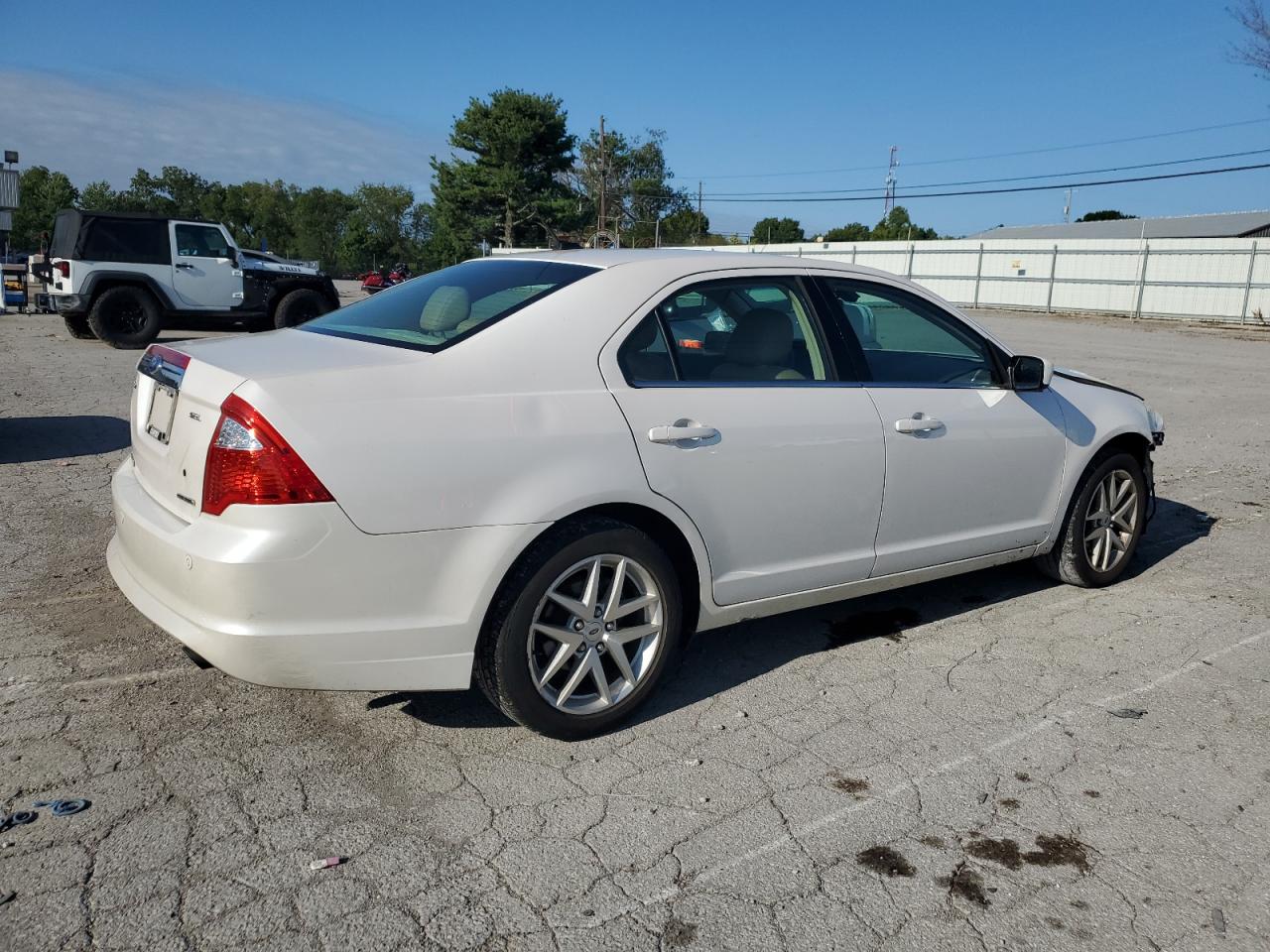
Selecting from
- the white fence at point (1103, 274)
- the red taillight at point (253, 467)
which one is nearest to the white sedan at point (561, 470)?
the red taillight at point (253, 467)

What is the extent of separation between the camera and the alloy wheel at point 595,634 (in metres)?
3.20

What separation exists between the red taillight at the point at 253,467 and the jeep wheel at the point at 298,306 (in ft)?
48.0

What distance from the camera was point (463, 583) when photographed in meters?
2.97

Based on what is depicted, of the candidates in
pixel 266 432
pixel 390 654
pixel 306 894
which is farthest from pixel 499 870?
pixel 266 432

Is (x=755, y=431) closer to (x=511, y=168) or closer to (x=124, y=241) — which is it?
(x=124, y=241)

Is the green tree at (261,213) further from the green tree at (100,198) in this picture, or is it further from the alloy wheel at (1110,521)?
the alloy wheel at (1110,521)

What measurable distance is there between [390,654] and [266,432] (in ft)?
2.40

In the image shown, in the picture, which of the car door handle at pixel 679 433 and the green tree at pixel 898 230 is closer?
the car door handle at pixel 679 433

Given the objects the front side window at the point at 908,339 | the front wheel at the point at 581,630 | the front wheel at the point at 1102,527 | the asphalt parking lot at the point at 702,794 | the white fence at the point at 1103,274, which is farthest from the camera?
the white fence at the point at 1103,274

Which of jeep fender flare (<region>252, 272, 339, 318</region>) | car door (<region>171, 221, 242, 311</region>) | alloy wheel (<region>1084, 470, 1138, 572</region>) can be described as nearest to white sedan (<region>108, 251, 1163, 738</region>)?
alloy wheel (<region>1084, 470, 1138, 572</region>)

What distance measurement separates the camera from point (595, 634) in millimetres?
3279

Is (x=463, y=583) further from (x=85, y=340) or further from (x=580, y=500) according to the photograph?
(x=85, y=340)

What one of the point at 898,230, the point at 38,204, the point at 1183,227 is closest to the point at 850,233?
the point at 898,230

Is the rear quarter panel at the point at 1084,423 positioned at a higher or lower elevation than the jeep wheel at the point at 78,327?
higher
